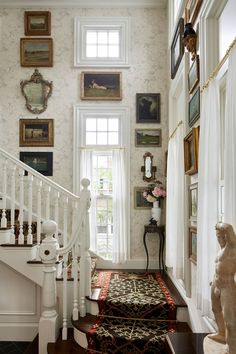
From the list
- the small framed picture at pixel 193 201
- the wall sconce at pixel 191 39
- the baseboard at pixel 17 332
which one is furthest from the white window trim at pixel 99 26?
the baseboard at pixel 17 332

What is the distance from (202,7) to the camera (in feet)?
9.81

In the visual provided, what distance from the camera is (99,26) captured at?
A: 600 cm

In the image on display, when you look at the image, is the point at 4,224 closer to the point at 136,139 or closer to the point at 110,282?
the point at 110,282

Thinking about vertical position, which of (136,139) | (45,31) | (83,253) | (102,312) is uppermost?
(45,31)

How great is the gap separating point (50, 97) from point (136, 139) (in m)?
1.68

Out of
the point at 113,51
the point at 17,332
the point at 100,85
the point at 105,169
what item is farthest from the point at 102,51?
the point at 17,332

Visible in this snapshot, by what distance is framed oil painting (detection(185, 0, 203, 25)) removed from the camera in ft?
10.4

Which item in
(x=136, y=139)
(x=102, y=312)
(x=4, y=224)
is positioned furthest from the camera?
(x=136, y=139)

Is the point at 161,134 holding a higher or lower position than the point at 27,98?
lower

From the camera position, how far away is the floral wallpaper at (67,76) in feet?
19.1

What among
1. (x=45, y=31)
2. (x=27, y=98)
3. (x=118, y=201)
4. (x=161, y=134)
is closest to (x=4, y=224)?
(x=118, y=201)

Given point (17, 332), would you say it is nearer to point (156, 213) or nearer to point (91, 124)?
point (156, 213)

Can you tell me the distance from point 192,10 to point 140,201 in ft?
10.1

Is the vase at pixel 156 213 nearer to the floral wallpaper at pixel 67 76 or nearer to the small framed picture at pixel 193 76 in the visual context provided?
the floral wallpaper at pixel 67 76
